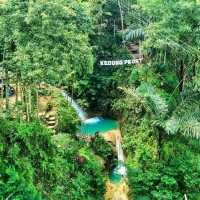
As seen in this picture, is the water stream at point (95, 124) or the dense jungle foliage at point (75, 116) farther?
the water stream at point (95, 124)

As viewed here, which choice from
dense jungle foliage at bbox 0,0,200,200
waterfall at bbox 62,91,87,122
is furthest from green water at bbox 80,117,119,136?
dense jungle foliage at bbox 0,0,200,200

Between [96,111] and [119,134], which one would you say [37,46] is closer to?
[119,134]

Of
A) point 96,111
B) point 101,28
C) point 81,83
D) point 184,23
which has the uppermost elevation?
point 184,23

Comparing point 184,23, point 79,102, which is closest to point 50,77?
point 184,23

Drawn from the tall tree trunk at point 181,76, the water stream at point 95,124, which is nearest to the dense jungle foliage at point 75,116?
the tall tree trunk at point 181,76

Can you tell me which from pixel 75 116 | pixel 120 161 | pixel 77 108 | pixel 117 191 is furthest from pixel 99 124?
pixel 117 191

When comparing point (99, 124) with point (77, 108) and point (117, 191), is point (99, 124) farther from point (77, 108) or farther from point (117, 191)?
point (117, 191)

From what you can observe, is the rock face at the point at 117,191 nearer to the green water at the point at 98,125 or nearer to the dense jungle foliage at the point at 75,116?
the dense jungle foliage at the point at 75,116
